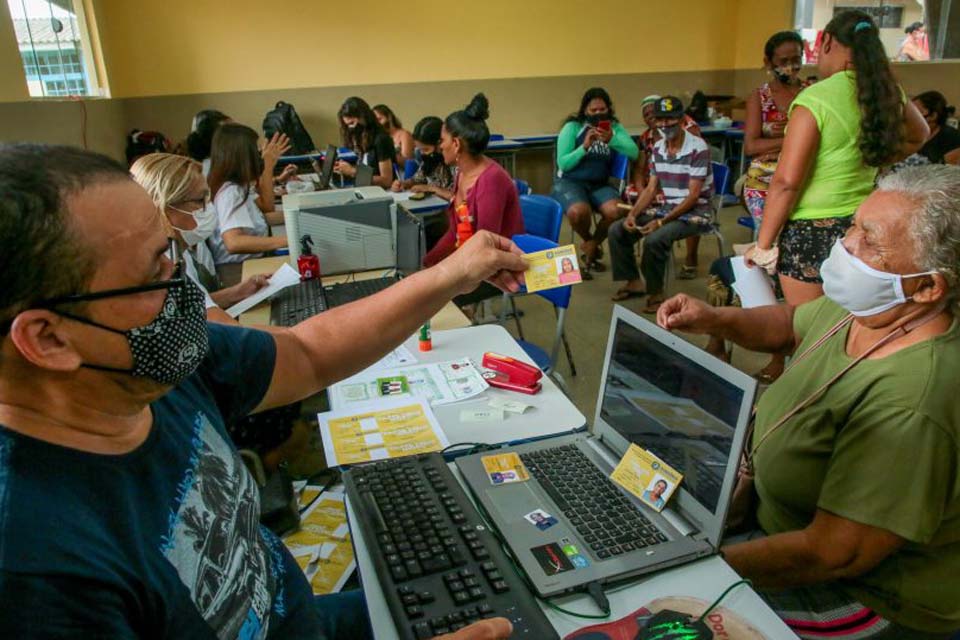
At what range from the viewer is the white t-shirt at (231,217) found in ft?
10.5

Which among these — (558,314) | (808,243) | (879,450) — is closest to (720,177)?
(808,243)

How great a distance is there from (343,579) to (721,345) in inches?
100

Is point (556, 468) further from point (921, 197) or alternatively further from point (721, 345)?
point (721, 345)

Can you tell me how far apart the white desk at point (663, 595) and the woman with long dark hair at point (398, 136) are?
529 centimetres

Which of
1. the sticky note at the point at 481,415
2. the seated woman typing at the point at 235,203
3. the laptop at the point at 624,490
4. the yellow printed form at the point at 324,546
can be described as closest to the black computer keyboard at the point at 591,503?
the laptop at the point at 624,490

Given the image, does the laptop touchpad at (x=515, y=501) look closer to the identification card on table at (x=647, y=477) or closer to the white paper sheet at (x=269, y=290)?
the identification card on table at (x=647, y=477)

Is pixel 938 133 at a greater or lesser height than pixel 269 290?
greater

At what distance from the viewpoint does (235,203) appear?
10.5ft

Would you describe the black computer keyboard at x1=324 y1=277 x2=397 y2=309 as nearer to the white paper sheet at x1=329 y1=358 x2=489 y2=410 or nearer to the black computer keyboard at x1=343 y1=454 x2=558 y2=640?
the white paper sheet at x1=329 y1=358 x2=489 y2=410

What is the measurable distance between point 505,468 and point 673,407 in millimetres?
354

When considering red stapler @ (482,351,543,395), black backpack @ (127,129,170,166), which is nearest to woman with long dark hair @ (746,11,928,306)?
red stapler @ (482,351,543,395)

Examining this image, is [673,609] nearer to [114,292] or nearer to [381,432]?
[381,432]

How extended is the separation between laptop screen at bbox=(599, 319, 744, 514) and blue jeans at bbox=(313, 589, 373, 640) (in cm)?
Answer: 62

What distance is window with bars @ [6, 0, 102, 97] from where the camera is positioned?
4.06 m
